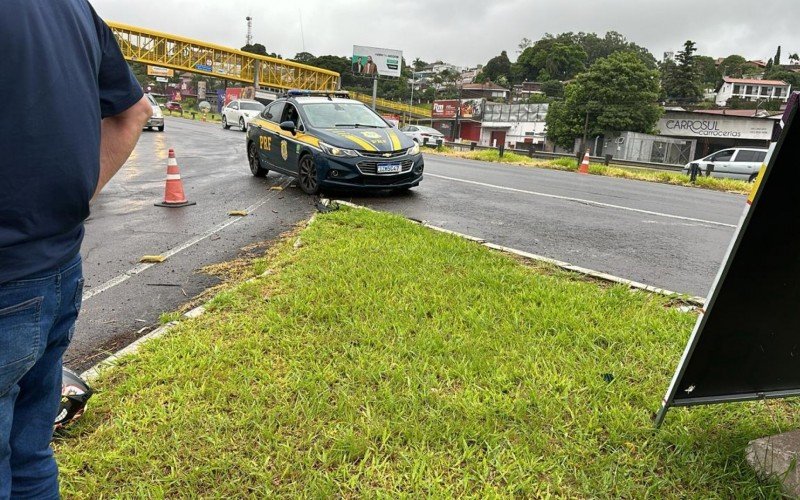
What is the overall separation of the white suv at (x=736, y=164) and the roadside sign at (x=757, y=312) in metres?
18.9

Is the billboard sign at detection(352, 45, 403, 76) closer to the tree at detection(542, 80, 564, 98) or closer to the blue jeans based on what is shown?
the tree at detection(542, 80, 564, 98)

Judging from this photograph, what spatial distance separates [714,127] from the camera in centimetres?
4669

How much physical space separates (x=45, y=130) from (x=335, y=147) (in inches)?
300

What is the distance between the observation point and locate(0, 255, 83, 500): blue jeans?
4.30 ft

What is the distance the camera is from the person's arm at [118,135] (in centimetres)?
172

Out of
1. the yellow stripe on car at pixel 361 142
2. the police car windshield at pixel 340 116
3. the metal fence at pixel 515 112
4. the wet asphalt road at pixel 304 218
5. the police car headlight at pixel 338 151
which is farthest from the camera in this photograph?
the metal fence at pixel 515 112

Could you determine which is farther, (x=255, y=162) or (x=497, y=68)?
(x=497, y=68)

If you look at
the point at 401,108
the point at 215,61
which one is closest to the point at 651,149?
the point at 215,61

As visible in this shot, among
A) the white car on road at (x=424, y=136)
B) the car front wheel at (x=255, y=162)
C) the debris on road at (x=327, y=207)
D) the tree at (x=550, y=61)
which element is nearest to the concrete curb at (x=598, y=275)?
the debris on road at (x=327, y=207)

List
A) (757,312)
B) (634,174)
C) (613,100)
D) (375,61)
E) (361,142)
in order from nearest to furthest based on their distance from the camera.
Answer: (757,312)
(361,142)
(634,174)
(613,100)
(375,61)

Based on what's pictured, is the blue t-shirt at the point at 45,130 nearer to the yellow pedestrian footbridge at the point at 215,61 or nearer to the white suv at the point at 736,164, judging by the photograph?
the white suv at the point at 736,164

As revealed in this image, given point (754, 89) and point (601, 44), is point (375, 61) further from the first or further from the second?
point (601, 44)

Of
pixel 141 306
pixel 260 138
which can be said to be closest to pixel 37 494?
pixel 141 306

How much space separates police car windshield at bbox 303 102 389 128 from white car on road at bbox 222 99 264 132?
2235 cm
